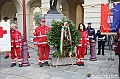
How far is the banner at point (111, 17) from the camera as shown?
24.5ft

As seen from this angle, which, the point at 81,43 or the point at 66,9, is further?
the point at 66,9

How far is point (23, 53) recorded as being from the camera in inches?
274

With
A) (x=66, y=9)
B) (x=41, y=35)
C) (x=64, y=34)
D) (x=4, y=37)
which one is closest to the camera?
(x=4, y=37)

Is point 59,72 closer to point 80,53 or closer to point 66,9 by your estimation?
point 80,53

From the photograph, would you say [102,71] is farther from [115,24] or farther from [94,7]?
[94,7]

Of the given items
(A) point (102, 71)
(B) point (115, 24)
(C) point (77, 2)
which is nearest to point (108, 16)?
(B) point (115, 24)

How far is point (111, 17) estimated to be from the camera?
758cm

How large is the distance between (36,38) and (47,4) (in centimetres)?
947

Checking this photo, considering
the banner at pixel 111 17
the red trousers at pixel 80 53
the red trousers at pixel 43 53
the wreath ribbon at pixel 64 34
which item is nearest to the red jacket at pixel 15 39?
the red trousers at pixel 43 53

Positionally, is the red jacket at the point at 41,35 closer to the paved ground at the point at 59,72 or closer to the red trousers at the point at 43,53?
the red trousers at the point at 43,53

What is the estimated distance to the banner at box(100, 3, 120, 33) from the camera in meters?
7.47

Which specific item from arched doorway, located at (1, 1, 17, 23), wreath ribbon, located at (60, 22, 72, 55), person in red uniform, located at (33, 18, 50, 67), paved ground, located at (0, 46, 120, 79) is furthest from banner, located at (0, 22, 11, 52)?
arched doorway, located at (1, 1, 17, 23)

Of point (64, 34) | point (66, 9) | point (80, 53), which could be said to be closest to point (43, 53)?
point (64, 34)

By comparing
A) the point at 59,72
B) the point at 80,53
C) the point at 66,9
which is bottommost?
the point at 59,72
